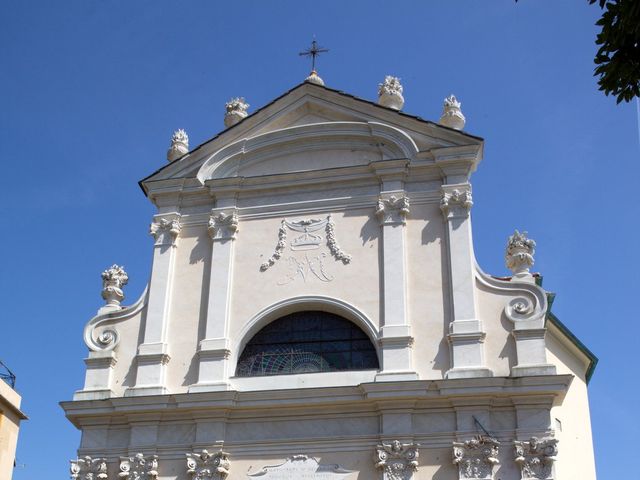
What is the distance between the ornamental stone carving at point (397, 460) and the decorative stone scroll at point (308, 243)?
319 centimetres

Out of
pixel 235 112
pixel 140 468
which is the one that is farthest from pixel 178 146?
pixel 140 468

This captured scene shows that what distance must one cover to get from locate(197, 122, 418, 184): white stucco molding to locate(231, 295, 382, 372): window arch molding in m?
2.97

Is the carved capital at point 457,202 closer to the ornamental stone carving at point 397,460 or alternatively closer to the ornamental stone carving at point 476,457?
the ornamental stone carving at point 476,457

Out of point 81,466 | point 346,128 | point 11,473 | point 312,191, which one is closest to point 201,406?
point 81,466

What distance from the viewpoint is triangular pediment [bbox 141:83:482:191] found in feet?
53.9

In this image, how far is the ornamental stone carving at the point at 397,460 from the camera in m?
13.5

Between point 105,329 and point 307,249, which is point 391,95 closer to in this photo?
point 307,249

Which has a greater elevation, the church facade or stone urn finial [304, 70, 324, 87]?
stone urn finial [304, 70, 324, 87]

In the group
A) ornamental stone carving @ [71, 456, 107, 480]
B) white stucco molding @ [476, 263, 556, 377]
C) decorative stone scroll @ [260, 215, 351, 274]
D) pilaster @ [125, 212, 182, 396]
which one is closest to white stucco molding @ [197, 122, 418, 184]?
pilaster @ [125, 212, 182, 396]

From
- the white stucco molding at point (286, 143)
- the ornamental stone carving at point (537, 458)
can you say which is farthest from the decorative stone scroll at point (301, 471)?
the white stucco molding at point (286, 143)

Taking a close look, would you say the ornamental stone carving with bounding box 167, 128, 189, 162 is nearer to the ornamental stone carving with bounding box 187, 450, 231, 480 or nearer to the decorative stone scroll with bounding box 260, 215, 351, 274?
the decorative stone scroll with bounding box 260, 215, 351, 274

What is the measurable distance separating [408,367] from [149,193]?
601 cm

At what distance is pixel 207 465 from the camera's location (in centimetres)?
1415

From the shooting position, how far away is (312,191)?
16.5 metres
